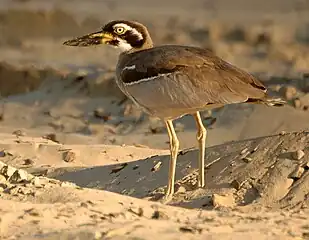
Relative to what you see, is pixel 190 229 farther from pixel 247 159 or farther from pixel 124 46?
pixel 124 46

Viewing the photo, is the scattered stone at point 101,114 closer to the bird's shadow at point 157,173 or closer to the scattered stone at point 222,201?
the bird's shadow at point 157,173

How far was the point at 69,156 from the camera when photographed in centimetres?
1051

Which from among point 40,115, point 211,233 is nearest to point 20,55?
point 40,115

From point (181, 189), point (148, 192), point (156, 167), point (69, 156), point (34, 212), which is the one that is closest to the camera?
point (34, 212)

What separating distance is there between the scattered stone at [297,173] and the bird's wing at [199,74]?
691 mm

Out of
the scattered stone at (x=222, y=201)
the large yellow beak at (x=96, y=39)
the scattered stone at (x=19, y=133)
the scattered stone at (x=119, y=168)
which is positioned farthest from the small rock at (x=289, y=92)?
the scattered stone at (x=222, y=201)

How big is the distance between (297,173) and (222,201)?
0.82 m

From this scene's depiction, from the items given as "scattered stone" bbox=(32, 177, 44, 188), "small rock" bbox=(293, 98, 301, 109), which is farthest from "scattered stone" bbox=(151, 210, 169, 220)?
"small rock" bbox=(293, 98, 301, 109)

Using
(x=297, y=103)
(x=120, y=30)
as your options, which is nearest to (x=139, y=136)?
(x=297, y=103)

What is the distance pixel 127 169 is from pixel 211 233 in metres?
3.84

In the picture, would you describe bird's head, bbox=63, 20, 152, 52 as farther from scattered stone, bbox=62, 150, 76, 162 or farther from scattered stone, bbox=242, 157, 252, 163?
scattered stone, bbox=62, 150, 76, 162

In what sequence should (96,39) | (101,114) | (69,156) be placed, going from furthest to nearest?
(101,114) → (69,156) → (96,39)

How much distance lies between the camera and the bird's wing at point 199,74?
26.7ft

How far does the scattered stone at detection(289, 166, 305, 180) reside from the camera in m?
8.17
